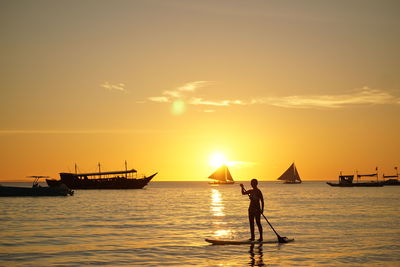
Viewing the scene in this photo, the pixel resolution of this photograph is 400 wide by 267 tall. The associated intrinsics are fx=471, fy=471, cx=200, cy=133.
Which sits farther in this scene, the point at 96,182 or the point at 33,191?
the point at 96,182

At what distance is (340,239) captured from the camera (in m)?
24.0

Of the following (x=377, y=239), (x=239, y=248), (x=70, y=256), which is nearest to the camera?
(x=70, y=256)

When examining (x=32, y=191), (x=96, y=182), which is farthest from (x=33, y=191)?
Result: (x=96, y=182)

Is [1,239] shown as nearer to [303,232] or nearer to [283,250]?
[283,250]

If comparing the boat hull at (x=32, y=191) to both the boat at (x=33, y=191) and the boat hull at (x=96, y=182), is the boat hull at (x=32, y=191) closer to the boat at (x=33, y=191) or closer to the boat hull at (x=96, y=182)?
the boat at (x=33, y=191)

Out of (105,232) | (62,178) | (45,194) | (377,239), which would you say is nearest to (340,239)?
(377,239)

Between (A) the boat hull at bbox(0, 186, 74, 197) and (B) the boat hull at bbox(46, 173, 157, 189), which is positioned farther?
(B) the boat hull at bbox(46, 173, 157, 189)

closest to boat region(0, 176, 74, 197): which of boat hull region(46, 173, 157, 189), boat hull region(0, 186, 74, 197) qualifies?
boat hull region(0, 186, 74, 197)

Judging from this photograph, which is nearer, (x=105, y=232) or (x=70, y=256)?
(x=70, y=256)

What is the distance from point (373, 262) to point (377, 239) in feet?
23.8

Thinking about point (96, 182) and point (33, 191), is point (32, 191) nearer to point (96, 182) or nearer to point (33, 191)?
point (33, 191)

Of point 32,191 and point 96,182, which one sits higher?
point 96,182

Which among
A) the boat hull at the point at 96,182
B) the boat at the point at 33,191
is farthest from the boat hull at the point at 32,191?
the boat hull at the point at 96,182

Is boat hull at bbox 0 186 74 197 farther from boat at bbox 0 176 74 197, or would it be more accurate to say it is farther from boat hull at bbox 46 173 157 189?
boat hull at bbox 46 173 157 189
